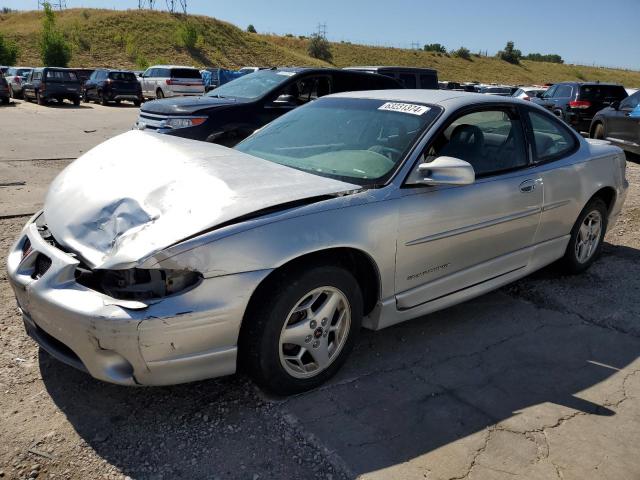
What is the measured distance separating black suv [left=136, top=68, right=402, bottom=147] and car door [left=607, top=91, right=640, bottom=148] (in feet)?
17.9

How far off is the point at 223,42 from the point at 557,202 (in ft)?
216

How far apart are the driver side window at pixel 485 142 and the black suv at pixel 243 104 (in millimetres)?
4486

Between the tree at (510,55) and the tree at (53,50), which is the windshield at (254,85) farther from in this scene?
the tree at (510,55)

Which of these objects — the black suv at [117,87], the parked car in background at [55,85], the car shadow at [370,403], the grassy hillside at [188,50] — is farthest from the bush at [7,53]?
the car shadow at [370,403]

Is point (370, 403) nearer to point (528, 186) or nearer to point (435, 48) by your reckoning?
point (528, 186)

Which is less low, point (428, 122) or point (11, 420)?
point (428, 122)

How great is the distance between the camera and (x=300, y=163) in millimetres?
3574

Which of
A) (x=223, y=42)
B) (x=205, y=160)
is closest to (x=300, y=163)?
(x=205, y=160)

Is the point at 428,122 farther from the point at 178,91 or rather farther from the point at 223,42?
the point at 223,42

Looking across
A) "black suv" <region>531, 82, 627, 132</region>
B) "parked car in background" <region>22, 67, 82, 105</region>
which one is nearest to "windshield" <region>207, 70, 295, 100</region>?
"black suv" <region>531, 82, 627, 132</region>

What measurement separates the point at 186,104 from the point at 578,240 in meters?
5.57

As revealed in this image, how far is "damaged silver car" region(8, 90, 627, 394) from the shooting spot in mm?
2502

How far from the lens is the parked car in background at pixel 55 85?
2459cm

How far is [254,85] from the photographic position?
28.5ft
